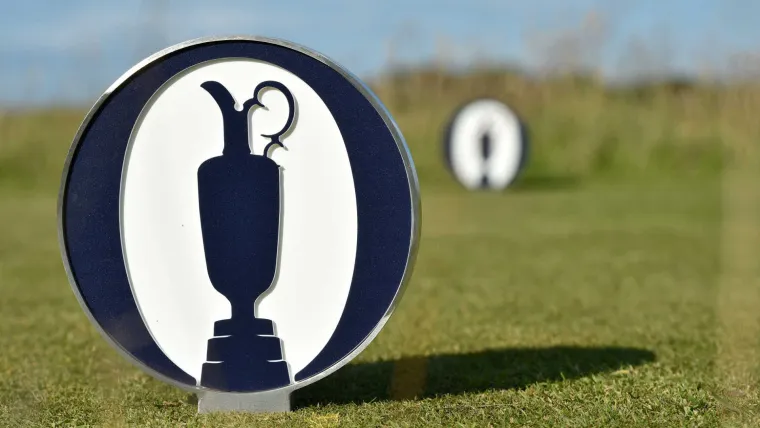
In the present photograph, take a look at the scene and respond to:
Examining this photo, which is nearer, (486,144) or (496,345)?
(496,345)

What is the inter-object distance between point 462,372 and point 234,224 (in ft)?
3.83

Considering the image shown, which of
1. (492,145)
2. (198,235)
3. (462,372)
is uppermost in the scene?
(492,145)

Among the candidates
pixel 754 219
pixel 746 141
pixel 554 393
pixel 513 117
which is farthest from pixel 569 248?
pixel 746 141

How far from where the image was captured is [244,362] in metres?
2.88

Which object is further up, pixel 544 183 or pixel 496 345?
pixel 544 183

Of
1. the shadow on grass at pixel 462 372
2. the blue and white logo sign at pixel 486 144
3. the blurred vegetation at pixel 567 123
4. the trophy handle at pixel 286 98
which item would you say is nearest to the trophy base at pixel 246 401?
the shadow on grass at pixel 462 372

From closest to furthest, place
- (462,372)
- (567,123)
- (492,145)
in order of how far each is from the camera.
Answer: (462,372), (492,145), (567,123)

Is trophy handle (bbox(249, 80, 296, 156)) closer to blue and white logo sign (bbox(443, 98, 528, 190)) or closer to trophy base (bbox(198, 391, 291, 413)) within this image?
trophy base (bbox(198, 391, 291, 413))

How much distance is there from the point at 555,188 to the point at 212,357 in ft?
41.3

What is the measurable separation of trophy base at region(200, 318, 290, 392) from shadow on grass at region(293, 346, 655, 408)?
0.22m

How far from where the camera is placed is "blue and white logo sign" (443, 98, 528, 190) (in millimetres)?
14516

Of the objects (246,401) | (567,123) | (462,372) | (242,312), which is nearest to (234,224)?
(242,312)

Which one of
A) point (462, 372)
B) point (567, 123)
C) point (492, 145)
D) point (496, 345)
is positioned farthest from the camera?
point (567, 123)

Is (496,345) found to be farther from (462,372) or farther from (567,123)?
(567,123)
